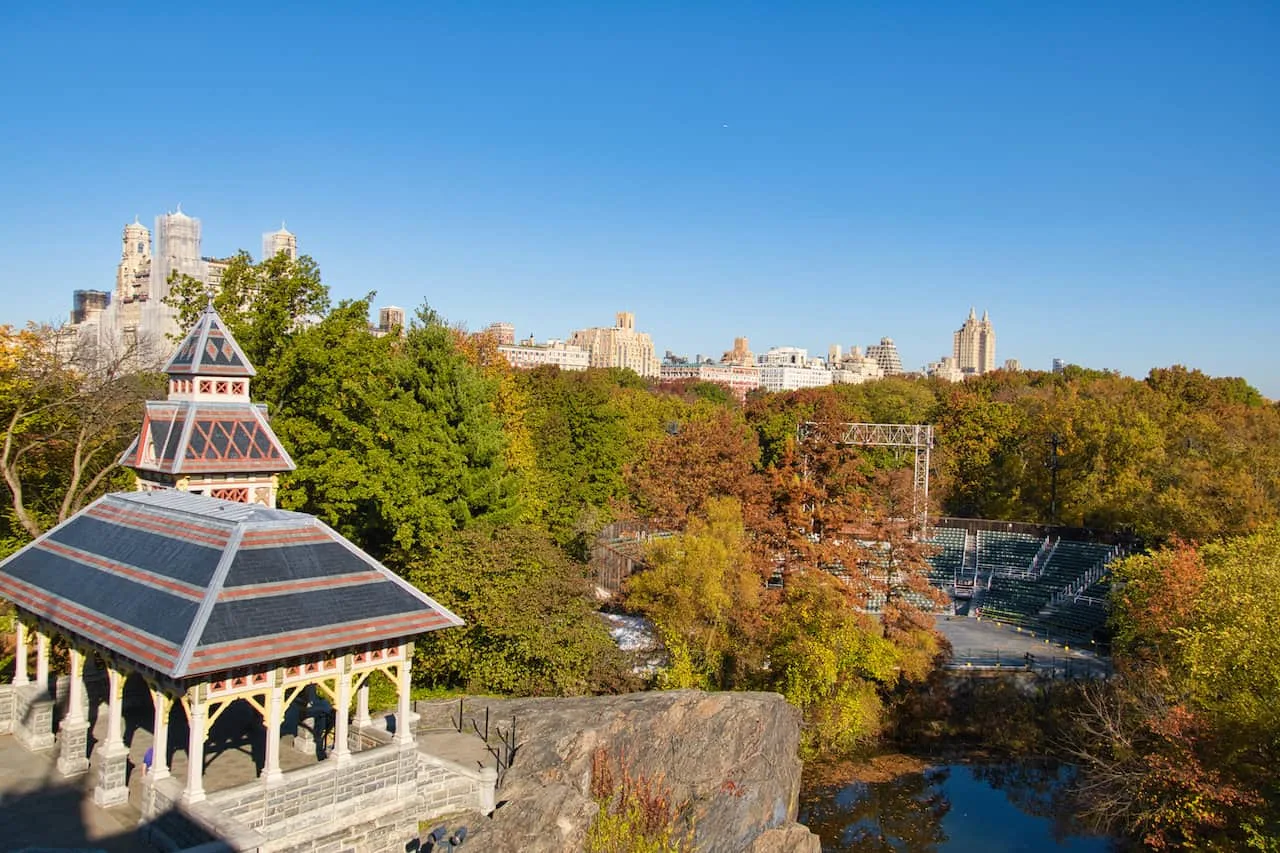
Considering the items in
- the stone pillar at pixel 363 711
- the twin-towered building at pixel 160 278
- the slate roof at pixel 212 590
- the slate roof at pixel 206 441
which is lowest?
the stone pillar at pixel 363 711

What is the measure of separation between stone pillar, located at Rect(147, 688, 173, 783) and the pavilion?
2cm

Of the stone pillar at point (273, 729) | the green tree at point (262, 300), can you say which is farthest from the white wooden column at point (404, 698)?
the green tree at point (262, 300)

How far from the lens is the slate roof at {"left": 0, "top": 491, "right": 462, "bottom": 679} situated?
12.9 m

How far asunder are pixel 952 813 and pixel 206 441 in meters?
19.9

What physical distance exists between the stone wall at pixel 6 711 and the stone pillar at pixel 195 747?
6564 mm

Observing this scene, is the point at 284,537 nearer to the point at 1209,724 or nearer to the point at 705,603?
the point at 705,603

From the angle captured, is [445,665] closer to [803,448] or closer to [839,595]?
[839,595]

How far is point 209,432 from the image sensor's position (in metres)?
18.7

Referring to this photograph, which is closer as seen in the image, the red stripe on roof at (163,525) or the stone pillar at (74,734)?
the red stripe on roof at (163,525)

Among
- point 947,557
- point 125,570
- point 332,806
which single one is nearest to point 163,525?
point 125,570

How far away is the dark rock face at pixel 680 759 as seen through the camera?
16.8 metres

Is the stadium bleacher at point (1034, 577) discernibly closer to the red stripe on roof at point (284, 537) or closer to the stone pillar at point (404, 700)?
the stone pillar at point (404, 700)

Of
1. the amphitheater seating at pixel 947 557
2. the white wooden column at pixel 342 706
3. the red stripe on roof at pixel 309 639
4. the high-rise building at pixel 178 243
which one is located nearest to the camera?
the red stripe on roof at pixel 309 639

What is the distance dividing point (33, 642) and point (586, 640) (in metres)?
12.9
